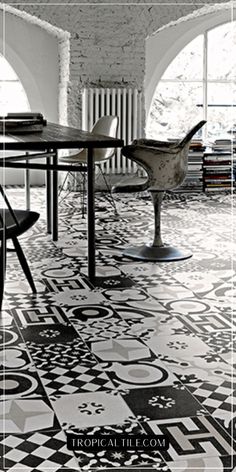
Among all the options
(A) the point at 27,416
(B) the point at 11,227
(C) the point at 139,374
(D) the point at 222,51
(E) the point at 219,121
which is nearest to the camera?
(A) the point at 27,416

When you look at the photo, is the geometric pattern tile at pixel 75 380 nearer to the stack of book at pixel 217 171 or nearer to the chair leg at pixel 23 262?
the chair leg at pixel 23 262

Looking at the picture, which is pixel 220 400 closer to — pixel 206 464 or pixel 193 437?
pixel 193 437

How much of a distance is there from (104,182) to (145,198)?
778 millimetres

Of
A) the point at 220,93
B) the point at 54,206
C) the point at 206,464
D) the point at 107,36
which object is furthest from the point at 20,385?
the point at 220,93

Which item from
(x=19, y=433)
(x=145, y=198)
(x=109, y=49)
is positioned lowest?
(x=19, y=433)

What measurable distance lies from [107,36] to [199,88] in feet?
5.75

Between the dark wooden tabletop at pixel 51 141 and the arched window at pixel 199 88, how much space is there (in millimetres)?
5054

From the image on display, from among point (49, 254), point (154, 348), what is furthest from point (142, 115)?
point (154, 348)

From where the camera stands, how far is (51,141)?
14.1 feet

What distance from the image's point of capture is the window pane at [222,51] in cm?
973

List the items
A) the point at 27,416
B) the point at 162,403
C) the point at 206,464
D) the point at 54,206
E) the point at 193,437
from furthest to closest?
1. the point at 54,206
2. the point at 162,403
3. the point at 27,416
4. the point at 193,437
5. the point at 206,464

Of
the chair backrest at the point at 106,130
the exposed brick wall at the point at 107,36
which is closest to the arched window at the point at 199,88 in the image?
the exposed brick wall at the point at 107,36

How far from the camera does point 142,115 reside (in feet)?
29.5

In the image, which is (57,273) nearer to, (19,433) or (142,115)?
(19,433)
